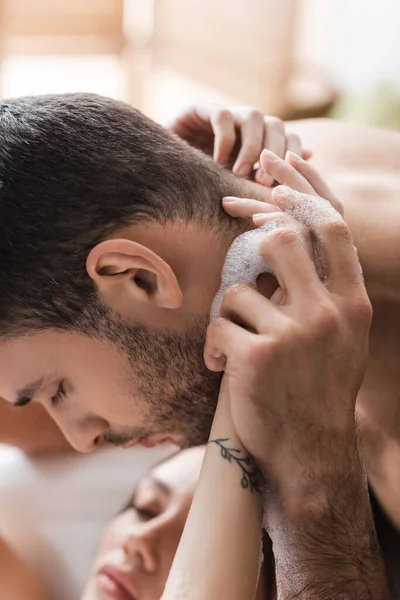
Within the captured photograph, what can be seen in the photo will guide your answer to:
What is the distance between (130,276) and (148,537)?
1.91 feet

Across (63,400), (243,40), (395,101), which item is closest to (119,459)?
(63,400)

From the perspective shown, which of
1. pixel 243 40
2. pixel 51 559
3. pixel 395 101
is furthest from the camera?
pixel 243 40

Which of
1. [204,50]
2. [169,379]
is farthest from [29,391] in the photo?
[204,50]

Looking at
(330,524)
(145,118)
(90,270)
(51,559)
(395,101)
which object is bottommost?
(51,559)

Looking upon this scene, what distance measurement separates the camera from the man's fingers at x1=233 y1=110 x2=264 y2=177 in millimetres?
1140

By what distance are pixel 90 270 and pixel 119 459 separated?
853 millimetres

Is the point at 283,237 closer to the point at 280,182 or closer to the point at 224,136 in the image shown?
the point at 280,182

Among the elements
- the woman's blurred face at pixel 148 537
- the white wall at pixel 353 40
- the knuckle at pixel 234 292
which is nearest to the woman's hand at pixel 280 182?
the knuckle at pixel 234 292

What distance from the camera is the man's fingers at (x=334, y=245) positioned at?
901 millimetres

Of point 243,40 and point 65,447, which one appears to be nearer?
point 65,447

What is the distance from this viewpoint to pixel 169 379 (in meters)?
1.07

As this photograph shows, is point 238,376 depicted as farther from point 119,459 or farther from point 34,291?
point 119,459

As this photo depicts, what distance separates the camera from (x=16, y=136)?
925 mm

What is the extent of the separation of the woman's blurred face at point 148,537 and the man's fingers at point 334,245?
0.62m
